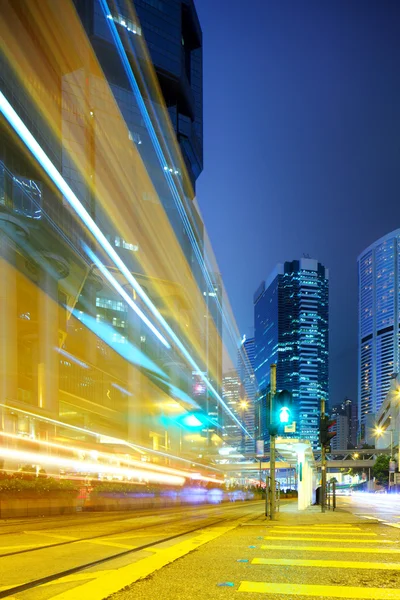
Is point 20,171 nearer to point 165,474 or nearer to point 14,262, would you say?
point 14,262

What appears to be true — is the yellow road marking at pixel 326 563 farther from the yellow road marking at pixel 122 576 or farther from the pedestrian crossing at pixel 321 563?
the yellow road marking at pixel 122 576

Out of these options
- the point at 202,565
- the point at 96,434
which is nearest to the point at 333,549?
the point at 202,565

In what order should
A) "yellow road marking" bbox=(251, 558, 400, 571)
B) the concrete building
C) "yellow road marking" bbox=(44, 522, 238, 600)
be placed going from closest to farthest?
"yellow road marking" bbox=(44, 522, 238, 600) < "yellow road marking" bbox=(251, 558, 400, 571) < the concrete building

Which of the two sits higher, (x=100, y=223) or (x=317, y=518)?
(x=100, y=223)

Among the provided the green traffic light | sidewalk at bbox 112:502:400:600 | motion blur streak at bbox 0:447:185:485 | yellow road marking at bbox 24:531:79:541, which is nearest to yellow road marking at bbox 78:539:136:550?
yellow road marking at bbox 24:531:79:541

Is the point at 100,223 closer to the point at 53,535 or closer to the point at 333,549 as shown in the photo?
the point at 53,535

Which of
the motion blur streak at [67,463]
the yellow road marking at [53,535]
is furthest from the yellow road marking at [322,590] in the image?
the motion blur streak at [67,463]

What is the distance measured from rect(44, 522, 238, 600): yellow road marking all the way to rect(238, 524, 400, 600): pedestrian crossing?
128 centimetres

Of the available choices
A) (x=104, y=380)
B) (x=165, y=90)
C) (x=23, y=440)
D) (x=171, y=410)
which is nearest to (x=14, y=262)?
(x=23, y=440)

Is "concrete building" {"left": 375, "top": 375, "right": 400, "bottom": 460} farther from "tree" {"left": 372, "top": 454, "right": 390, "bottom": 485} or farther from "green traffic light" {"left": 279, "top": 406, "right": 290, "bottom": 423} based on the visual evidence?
"green traffic light" {"left": 279, "top": 406, "right": 290, "bottom": 423}

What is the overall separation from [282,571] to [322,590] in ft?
4.33

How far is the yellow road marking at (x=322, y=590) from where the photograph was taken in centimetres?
587

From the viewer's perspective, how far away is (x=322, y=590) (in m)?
6.17

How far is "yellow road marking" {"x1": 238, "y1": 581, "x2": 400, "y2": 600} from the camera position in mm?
5871
